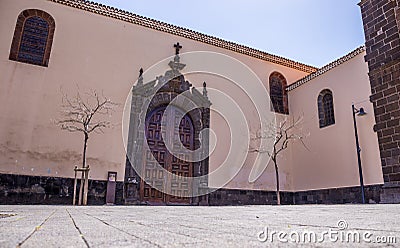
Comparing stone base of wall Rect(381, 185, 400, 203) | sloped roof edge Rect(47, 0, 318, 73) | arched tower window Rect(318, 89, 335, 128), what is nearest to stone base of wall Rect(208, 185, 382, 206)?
stone base of wall Rect(381, 185, 400, 203)

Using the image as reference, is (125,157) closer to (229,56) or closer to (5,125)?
(5,125)

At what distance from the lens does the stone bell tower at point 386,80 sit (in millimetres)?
5664

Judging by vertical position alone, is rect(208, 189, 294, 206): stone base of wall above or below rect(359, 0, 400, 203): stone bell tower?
below

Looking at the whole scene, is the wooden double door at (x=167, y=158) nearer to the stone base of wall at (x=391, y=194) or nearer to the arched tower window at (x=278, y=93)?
the arched tower window at (x=278, y=93)

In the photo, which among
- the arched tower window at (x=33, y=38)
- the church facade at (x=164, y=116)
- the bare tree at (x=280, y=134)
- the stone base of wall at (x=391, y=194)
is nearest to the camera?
the stone base of wall at (x=391, y=194)

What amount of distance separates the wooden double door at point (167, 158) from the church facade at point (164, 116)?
0.03 meters

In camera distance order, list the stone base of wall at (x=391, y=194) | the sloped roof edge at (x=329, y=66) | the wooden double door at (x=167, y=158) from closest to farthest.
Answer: the stone base of wall at (x=391, y=194) < the wooden double door at (x=167, y=158) < the sloped roof edge at (x=329, y=66)

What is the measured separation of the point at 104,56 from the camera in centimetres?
870

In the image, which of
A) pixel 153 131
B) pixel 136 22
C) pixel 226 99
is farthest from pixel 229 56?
pixel 153 131

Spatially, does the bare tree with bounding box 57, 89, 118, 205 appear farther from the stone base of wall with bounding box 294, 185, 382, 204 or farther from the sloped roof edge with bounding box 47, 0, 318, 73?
the stone base of wall with bounding box 294, 185, 382, 204

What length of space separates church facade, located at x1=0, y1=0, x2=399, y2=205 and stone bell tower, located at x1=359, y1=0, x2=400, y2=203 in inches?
7.1

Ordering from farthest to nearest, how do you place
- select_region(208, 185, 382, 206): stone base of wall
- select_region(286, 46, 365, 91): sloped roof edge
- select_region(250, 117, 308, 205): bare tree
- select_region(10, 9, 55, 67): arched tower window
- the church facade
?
1. select_region(250, 117, 308, 205): bare tree
2. select_region(286, 46, 365, 91): sloped roof edge
3. select_region(208, 185, 382, 206): stone base of wall
4. select_region(10, 9, 55, 67): arched tower window
5. the church facade

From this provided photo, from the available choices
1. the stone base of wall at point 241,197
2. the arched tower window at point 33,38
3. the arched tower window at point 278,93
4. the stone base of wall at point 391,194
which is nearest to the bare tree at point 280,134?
the arched tower window at point 278,93

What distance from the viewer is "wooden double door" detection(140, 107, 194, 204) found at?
8.30 metres
